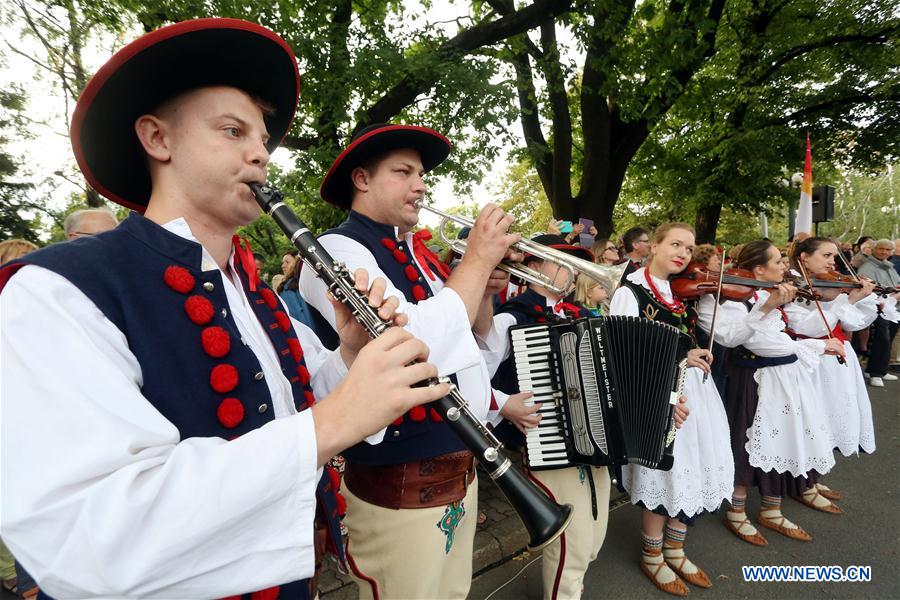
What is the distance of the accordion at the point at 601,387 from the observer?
8.45 ft

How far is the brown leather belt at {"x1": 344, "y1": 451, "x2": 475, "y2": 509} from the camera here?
1.97 m

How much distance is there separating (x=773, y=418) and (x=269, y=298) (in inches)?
178

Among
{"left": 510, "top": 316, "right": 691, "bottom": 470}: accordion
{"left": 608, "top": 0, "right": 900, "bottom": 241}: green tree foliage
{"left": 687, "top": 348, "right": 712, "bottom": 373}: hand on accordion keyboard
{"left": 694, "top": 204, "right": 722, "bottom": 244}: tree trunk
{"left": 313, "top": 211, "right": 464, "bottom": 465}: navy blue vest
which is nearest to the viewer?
{"left": 313, "top": 211, "right": 464, "bottom": 465}: navy blue vest

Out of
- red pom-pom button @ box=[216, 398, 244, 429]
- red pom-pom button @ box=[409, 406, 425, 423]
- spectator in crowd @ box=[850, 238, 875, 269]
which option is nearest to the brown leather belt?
red pom-pom button @ box=[409, 406, 425, 423]

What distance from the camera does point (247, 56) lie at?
→ 1.40m

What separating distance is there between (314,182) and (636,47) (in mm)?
6557

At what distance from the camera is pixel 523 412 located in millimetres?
2664

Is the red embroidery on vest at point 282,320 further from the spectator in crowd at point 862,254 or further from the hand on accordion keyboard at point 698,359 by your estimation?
the spectator in crowd at point 862,254

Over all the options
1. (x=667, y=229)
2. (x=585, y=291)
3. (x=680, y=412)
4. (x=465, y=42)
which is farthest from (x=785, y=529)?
(x=465, y=42)

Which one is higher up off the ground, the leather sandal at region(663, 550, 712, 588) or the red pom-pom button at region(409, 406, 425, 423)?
the red pom-pom button at region(409, 406, 425, 423)

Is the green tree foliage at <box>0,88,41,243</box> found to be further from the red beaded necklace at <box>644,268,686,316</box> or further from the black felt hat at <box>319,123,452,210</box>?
the red beaded necklace at <box>644,268,686,316</box>

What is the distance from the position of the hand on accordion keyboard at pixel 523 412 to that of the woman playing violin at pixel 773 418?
2.41 meters

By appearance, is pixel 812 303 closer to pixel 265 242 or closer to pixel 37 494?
pixel 37 494

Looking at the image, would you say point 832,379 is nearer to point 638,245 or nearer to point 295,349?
point 638,245
